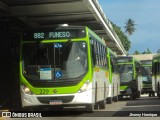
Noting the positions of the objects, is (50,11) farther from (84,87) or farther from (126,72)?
(84,87)

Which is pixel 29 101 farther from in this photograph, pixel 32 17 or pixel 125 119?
pixel 32 17

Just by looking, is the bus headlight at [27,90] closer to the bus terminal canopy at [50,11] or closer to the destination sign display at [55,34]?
the destination sign display at [55,34]

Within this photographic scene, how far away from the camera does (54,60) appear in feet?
59.1

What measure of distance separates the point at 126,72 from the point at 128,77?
47 cm

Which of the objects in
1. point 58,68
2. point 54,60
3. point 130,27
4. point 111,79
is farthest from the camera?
point 130,27

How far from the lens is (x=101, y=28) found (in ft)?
131

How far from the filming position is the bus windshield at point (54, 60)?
1780 centimetres

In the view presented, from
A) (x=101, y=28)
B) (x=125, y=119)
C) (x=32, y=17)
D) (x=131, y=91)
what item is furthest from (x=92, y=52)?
(x=101, y=28)

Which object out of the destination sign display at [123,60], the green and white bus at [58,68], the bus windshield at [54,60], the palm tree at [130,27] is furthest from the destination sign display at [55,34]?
the palm tree at [130,27]

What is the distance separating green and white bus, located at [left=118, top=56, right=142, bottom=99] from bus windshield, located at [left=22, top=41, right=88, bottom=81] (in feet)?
61.6

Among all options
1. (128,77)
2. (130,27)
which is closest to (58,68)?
(128,77)

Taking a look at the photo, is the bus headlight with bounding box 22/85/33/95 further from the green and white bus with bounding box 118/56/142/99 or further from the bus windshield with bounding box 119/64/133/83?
the bus windshield with bounding box 119/64/133/83

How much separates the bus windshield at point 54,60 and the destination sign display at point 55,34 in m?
0.24

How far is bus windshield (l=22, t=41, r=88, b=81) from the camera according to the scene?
58.4 feet
